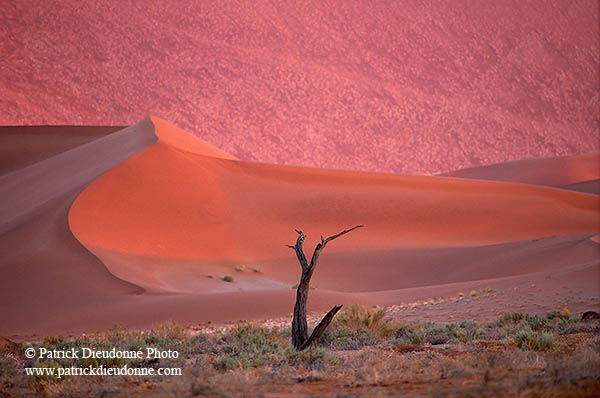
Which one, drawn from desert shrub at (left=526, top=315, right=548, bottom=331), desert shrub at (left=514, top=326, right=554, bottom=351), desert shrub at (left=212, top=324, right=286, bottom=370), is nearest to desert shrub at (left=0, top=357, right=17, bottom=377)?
desert shrub at (left=212, top=324, right=286, bottom=370)

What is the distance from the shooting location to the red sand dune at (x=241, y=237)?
19812mm

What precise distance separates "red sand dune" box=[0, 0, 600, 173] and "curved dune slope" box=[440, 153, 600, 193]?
931 centimetres

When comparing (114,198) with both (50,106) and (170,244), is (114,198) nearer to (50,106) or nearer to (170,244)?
(170,244)

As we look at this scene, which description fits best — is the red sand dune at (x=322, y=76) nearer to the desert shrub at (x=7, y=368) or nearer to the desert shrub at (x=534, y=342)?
the desert shrub at (x=7, y=368)

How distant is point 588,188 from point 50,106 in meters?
64.2

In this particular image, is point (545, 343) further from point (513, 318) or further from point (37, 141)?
point (37, 141)

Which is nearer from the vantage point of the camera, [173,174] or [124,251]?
[124,251]

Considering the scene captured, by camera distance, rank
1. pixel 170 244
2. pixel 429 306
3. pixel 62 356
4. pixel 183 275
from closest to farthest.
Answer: pixel 62 356
pixel 429 306
pixel 183 275
pixel 170 244

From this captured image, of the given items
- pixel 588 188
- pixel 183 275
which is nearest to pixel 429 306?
pixel 183 275

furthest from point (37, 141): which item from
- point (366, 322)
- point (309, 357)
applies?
point (309, 357)

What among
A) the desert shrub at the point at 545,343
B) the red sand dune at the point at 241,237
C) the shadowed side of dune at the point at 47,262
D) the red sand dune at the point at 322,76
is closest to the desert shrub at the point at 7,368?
the desert shrub at the point at 545,343

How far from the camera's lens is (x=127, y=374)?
7891 millimetres

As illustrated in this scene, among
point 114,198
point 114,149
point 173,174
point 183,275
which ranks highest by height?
point 114,149

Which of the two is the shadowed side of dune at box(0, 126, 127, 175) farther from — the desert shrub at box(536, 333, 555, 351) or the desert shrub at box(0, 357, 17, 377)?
the desert shrub at box(536, 333, 555, 351)
